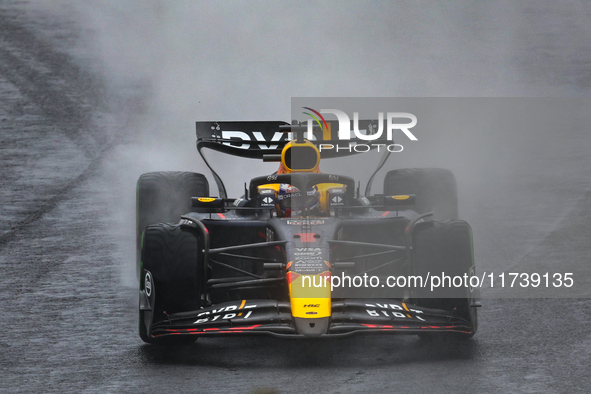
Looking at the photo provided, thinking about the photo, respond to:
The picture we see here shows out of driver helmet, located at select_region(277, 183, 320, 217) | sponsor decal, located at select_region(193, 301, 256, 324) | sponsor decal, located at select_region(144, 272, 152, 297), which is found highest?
driver helmet, located at select_region(277, 183, 320, 217)

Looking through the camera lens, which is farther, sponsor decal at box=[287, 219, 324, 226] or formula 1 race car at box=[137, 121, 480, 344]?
sponsor decal at box=[287, 219, 324, 226]

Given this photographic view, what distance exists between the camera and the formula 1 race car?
496cm

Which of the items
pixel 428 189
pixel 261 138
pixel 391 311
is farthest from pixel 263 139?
pixel 391 311

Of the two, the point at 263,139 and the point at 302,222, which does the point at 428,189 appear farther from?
the point at 302,222

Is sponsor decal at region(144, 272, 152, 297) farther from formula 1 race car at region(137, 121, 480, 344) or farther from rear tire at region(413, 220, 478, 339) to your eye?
rear tire at region(413, 220, 478, 339)

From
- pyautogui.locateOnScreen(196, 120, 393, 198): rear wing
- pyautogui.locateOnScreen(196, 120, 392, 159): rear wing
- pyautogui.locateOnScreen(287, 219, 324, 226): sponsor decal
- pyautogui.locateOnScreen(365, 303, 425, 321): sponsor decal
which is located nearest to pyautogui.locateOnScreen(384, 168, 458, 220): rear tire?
pyautogui.locateOnScreen(196, 120, 393, 198): rear wing

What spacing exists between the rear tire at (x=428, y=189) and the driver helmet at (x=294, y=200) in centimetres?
166

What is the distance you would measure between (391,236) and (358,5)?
1391 centimetres

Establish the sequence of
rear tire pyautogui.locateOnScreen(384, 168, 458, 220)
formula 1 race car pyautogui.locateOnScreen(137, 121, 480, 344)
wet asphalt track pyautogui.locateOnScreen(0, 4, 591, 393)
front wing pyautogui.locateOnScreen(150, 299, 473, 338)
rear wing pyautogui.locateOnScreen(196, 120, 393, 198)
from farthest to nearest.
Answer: rear wing pyautogui.locateOnScreen(196, 120, 393, 198) < rear tire pyautogui.locateOnScreen(384, 168, 458, 220) < formula 1 race car pyautogui.locateOnScreen(137, 121, 480, 344) < front wing pyautogui.locateOnScreen(150, 299, 473, 338) < wet asphalt track pyautogui.locateOnScreen(0, 4, 591, 393)

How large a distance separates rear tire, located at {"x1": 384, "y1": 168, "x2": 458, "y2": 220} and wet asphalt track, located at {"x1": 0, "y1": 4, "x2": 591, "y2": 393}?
103cm

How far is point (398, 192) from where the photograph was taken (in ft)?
26.0

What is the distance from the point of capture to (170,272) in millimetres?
5383

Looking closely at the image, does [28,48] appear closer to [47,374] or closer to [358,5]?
[358,5]

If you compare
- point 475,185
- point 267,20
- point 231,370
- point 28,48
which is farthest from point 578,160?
point 28,48
